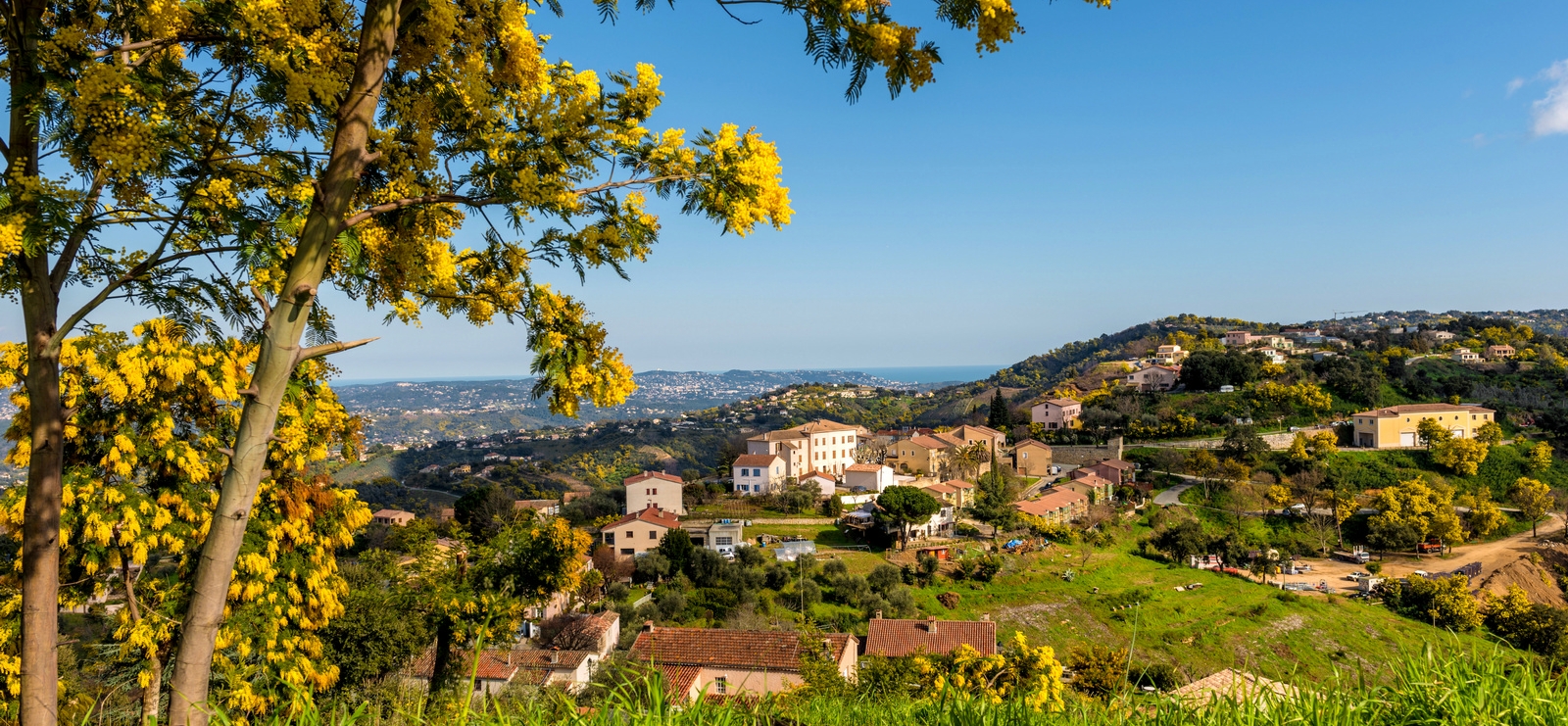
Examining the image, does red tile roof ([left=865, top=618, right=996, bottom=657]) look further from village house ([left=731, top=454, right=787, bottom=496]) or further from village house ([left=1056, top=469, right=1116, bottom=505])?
village house ([left=731, top=454, right=787, bottom=496])

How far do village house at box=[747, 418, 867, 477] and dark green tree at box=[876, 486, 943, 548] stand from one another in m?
15.7

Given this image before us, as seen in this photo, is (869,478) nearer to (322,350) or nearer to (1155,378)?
(1155,378)

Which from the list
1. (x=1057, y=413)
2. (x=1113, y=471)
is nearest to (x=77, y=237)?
(x=1113, y=471)

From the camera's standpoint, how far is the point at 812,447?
58.0 metres

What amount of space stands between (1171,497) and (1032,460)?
10550 mm

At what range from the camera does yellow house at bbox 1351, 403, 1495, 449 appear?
5316cm

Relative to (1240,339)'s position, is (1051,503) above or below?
below

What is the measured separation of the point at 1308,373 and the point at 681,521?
2303 inches

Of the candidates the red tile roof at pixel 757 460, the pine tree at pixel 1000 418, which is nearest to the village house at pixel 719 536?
the red tile roof at pixel 757 460

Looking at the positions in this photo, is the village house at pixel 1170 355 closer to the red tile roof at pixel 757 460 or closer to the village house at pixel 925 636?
the red tile roof at pixel 757 460

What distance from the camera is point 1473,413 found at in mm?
55406

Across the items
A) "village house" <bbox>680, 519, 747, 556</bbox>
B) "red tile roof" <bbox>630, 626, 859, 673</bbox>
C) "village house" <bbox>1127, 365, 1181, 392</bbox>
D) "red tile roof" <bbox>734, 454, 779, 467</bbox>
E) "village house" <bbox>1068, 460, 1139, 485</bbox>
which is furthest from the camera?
"village house" <bbox>1127, 365, 1181, 392</bbox>

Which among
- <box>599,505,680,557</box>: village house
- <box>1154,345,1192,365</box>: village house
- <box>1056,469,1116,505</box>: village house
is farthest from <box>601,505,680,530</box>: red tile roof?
<box>1154,345,1192,365</box>: village house

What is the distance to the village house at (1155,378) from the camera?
241ft
